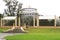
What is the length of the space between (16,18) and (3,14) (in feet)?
25.9

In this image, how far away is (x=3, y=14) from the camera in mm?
61844

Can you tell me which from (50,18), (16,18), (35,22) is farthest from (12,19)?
(50,18)

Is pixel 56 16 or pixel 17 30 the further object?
pixel 56 16

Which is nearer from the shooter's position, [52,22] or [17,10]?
[52,22]

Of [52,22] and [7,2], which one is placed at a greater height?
[7,2]

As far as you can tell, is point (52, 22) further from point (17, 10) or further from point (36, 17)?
point (17, 10)

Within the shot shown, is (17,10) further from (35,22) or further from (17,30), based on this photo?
(17,30)

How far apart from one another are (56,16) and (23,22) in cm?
758

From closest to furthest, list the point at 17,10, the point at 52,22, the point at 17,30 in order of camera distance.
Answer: the point at 17,30, the point at 52,22, the point at 17,10

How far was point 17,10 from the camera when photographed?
2426 inches

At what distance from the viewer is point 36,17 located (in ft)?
176

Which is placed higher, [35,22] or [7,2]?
[7,2]

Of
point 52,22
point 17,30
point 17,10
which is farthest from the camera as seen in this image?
point 17,10

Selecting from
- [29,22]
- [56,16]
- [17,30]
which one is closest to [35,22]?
[29,22]
